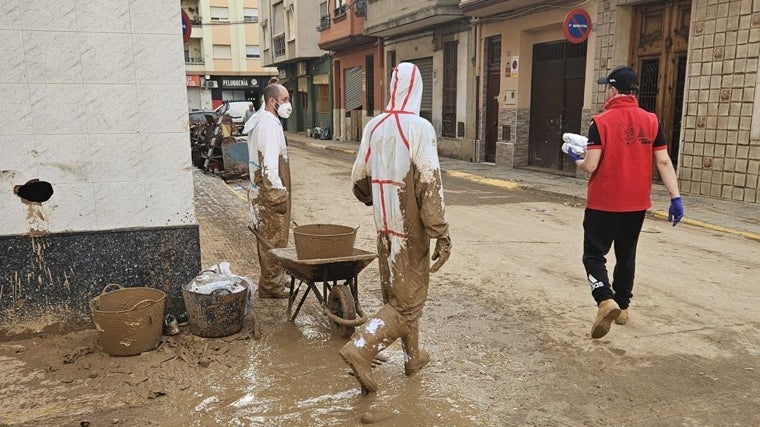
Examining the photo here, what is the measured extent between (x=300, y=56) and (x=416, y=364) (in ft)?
97.3

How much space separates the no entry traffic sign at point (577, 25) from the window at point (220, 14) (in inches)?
1485

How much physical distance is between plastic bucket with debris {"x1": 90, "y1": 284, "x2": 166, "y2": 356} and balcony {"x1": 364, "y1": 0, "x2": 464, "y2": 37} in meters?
14.7

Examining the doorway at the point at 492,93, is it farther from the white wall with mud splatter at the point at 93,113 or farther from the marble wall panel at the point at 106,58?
the marble wall panel at the point at 106,58

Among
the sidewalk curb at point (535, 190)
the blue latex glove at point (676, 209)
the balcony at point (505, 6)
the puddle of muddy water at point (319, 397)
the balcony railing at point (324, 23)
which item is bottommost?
the puddle of muddy water at point (319, 397)

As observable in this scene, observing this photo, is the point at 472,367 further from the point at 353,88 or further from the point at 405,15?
the point at 353,88

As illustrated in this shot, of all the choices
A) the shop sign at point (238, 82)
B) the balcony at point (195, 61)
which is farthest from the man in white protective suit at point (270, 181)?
the balcony at point (195, 61)

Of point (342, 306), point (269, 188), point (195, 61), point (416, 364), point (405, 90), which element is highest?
point (195, 61)

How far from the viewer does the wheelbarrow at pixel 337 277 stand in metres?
4.33

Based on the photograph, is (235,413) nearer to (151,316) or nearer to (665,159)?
(151,316)

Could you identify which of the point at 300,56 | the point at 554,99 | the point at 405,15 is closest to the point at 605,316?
the point at 554,99

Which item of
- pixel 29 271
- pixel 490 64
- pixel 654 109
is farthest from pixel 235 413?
pixel 490 64

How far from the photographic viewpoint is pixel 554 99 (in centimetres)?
1489

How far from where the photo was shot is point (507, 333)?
4727 mm

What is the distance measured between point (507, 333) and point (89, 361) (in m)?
3.09
